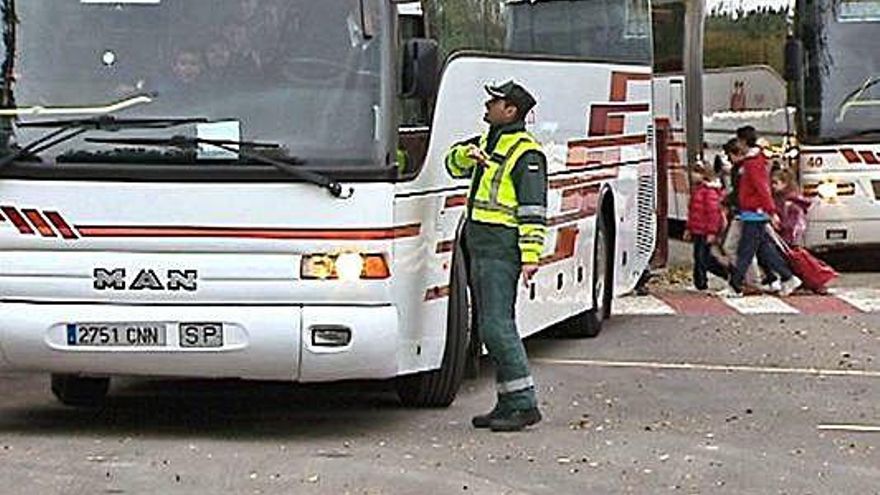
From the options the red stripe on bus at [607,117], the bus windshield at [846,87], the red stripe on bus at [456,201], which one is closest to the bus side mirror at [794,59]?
the bus windshield at [846,87]

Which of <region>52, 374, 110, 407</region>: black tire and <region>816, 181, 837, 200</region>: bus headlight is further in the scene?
<region>816, 181, 837, 200</region>: bus headlight

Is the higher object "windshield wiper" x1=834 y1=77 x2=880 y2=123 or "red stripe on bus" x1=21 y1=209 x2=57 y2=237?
"red stripe on bus" x1=21 y1=209 x2=57 y2=237

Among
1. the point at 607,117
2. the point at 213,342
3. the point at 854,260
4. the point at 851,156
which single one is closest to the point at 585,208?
the point at 607,117

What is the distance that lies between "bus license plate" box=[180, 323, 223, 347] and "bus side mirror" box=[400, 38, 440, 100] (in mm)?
1566

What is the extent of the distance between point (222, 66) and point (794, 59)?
13.5 meters

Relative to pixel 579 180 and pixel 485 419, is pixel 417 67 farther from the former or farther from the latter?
pixel 579 180

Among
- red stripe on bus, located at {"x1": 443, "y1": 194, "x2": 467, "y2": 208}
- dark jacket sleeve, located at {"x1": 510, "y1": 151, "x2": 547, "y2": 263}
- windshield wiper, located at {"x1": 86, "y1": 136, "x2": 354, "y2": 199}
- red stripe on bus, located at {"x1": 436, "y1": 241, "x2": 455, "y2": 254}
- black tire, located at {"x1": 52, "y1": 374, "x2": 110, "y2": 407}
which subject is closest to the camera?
windshield wiper, located at {"x1": 86, "y1": 136, "x2": 354, "y2": 199}

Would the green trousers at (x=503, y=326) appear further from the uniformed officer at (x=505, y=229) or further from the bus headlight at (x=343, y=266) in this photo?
the bus headlight at (x=343, y=266)

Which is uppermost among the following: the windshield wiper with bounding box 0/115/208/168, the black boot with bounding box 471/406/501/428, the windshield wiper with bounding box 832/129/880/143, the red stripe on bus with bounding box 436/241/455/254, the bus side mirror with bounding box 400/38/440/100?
the bus side mirror with bounding box 400/38/440/100

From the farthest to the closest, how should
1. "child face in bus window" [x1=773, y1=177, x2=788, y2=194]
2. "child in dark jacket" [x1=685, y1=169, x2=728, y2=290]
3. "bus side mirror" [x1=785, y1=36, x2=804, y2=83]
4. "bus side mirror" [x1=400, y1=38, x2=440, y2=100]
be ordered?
"bus side mirror" [x1=785, y1=36, x2=804, y2=83]
"child face in bus window" [x1=773, y1=177, x2=788, y2=194]
"child in dark jacket" [x1=685, y1=169, x2=728, y2=290]
"bus side mirror" [x1=400, y1=38, x2=440, y2=100]

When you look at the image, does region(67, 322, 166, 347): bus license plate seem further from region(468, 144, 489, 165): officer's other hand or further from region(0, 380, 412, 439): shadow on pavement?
region(468, 144, 489, 165): officer's other hand

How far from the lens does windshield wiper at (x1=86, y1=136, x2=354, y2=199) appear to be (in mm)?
11672

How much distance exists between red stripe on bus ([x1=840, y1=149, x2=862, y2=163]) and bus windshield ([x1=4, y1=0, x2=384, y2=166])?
13.3 meters

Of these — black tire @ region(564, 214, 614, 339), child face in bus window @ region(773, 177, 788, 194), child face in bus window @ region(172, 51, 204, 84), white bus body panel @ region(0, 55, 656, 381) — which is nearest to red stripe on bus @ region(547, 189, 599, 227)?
black tire @ region(564, 214, 614, 339)
